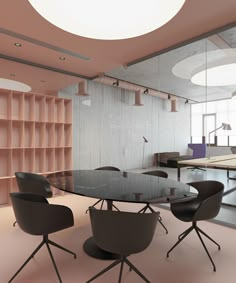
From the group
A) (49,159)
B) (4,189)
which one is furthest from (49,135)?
(4,189)

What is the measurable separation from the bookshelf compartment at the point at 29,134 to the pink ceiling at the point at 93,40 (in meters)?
1.08

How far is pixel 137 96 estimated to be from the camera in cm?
597

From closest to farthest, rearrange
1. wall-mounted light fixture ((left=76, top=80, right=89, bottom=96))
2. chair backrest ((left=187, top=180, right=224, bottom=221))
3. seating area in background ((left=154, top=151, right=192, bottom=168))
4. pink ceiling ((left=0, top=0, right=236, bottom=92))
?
chair backrest ((left=187, top=180, right=224, bottom=221)), pink ceiling ((left=0, top=0, right=236, bottom=92)), seating area in background ((left=154, top=151, right=192, bottom=168)), wall-mounted light fixture ((left=76, top=80, right=89, bottom=96))

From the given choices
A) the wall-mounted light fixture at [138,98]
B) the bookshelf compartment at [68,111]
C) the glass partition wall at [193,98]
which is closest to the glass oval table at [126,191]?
the glass partition wall at [193,98]

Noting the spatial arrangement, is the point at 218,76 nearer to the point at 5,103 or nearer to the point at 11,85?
the point at 5,103

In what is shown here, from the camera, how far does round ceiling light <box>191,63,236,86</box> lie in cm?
323

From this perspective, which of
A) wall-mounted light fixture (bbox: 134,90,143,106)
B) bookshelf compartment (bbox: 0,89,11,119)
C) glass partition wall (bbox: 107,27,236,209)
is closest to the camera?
glass partition wall (bbox: 107,27,236,209)

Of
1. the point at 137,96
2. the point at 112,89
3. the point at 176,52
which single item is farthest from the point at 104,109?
the point at 176,52

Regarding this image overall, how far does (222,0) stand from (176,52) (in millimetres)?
1645

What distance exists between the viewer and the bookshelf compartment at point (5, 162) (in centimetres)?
405

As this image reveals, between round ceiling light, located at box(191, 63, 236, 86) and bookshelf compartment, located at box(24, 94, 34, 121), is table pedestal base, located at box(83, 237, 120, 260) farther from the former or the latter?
round ceiling light, located at box(191, 63, 236, 86)

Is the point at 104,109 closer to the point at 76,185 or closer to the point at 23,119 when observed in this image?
the point at 23,119

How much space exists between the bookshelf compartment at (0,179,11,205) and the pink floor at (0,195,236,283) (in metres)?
1.14

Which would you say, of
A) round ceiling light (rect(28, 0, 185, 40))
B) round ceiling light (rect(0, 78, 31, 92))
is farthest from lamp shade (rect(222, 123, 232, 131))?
round ceiling light (rect(0, 78, 31, 92))
